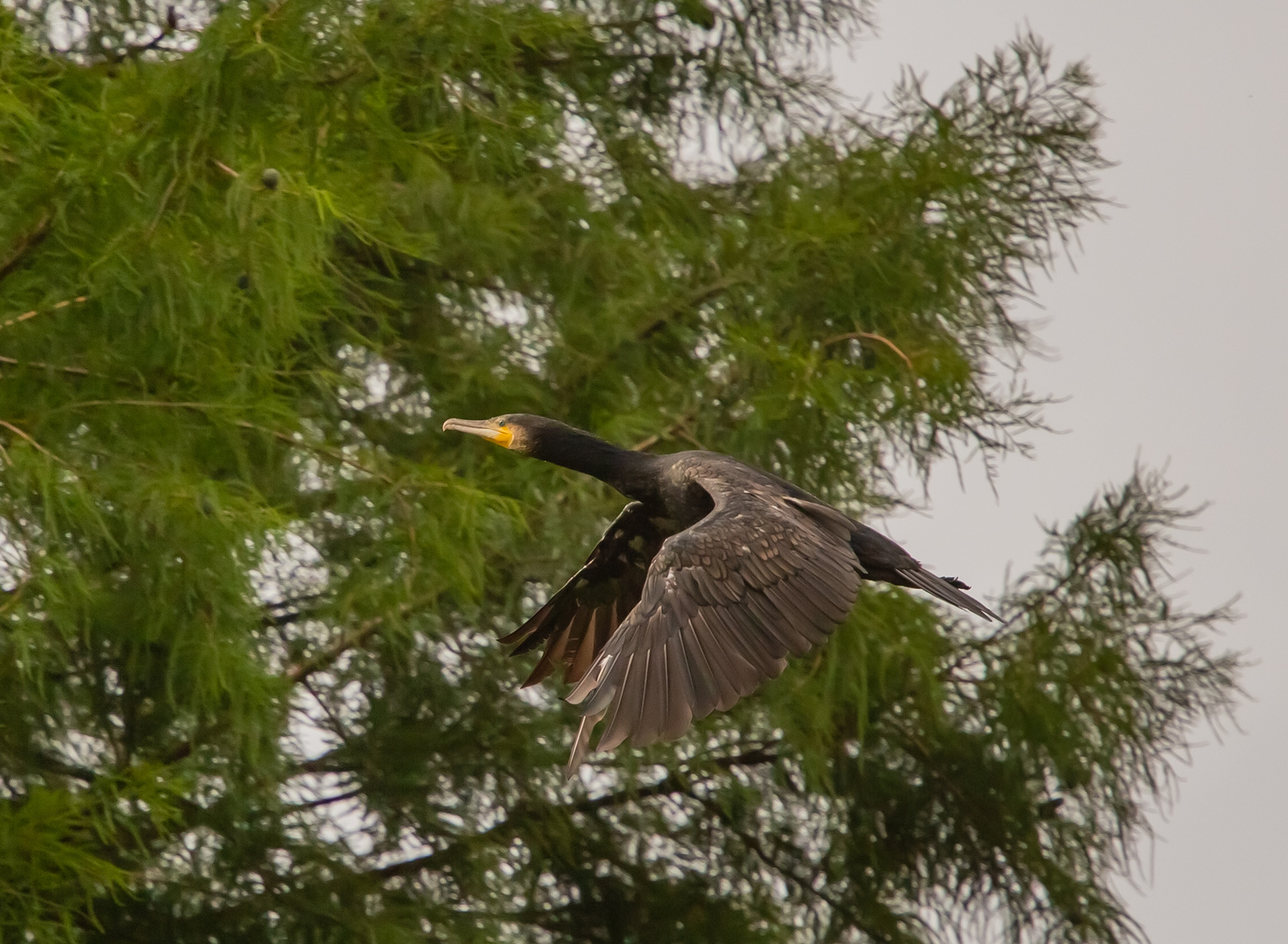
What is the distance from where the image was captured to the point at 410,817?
5789 mm

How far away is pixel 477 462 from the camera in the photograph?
5.87m

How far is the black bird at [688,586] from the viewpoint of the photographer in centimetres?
342

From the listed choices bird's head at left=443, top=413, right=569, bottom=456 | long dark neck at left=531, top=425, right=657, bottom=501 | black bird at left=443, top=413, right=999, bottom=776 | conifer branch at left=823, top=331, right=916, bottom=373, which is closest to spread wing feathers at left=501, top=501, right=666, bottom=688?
black bird at left=443, top=413, right=999, bottom=776

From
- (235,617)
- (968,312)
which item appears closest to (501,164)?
(968,312)

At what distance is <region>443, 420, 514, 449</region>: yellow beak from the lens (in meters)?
4.75

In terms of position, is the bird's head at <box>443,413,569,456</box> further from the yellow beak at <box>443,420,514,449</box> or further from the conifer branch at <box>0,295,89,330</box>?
the conifer branch at <box>0,295,89,330</box>

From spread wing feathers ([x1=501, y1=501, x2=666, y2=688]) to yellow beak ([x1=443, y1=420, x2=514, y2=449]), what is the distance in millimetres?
393

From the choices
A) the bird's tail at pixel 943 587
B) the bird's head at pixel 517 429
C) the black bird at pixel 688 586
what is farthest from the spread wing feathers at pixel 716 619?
the bird's head at pixel 517 429

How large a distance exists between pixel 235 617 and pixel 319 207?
1.05m

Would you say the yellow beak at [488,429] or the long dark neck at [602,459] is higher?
the yellow beak at [488,429]

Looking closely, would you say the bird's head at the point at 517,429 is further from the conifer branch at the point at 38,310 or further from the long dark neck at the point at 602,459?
the conifer branch at the point at 38,310

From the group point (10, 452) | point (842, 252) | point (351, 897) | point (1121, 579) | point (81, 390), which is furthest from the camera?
point (1121, 579)

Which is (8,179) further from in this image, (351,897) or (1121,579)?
(1121,579)

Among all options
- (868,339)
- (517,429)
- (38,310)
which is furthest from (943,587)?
(38,310)
